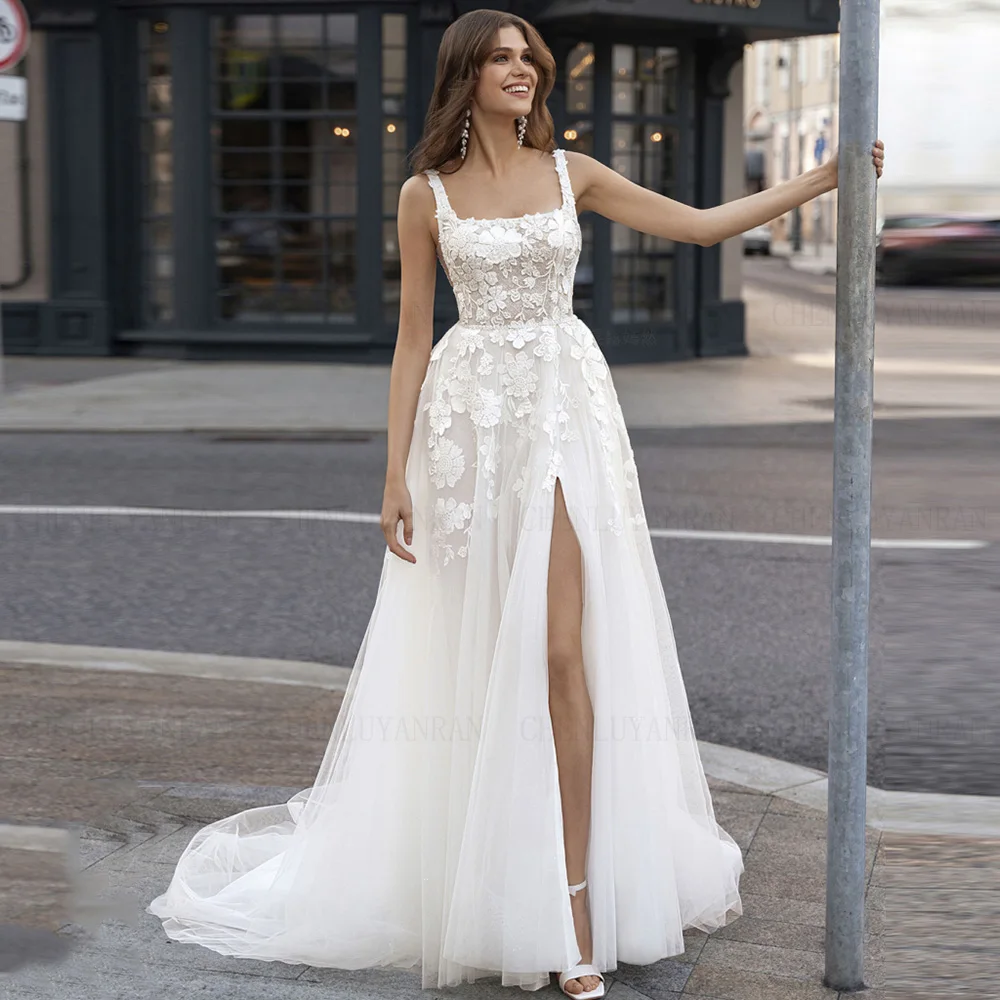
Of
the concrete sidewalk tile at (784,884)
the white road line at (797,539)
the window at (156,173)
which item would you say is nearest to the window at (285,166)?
the window at (156,173)

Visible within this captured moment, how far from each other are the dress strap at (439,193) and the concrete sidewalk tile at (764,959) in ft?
5.82

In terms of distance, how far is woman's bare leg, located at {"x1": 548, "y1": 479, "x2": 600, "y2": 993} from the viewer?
11.7ft

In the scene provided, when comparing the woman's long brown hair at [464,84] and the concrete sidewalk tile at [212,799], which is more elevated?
the woman's long brown hair at [464,84]

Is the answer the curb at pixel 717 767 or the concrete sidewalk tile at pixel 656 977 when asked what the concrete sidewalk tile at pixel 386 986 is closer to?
the concrete sidewalk tile at pixel 656 977

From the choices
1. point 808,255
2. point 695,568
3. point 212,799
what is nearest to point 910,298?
point 695,568

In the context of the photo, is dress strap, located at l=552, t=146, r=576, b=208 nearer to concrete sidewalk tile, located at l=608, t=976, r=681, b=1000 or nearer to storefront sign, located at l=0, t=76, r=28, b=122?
concrete sidewalk tile, located at l=608, t=976, r=681, b=1000

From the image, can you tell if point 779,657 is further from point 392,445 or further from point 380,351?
point 380,351

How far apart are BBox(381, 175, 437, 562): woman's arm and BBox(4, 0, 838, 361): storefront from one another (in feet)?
43.5

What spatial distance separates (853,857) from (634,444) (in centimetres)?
914

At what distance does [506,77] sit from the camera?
12.0ft

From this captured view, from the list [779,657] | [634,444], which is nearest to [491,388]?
[779,657]

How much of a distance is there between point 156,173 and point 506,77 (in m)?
15.4

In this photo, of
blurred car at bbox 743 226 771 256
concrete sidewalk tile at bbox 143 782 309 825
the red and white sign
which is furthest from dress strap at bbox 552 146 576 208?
blurred car at bbox 743 226 771 256

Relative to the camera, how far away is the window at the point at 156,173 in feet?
58.7
